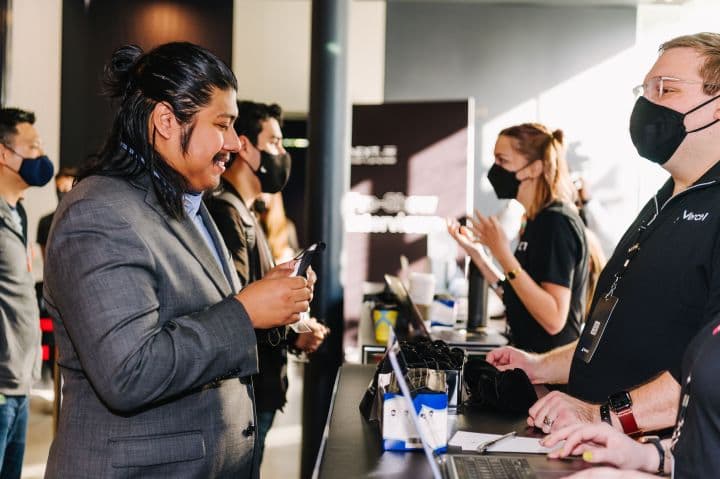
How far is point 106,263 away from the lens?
1.32m

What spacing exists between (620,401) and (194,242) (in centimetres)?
98

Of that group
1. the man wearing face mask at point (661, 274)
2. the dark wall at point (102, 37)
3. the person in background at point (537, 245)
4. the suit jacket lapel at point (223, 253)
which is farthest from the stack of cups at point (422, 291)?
the dark wall at point (102, 37)

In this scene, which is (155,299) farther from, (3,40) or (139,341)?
(3,40)

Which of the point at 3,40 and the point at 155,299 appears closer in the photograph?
the point at 155,299

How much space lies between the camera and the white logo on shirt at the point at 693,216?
5.39ft

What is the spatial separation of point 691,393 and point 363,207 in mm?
4653

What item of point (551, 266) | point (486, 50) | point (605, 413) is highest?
point (486, 50)

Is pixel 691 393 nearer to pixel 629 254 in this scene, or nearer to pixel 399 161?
pixel 629 254

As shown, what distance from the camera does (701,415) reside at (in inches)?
43.1

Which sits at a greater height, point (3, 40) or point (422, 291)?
point (3, 40)

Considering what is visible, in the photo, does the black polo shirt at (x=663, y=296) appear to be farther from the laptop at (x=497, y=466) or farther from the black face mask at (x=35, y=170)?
the black face mask at (x=35, y=170)

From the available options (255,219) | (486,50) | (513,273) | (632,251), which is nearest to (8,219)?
(255,219)

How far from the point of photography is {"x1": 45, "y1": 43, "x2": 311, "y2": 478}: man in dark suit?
132 centimetres

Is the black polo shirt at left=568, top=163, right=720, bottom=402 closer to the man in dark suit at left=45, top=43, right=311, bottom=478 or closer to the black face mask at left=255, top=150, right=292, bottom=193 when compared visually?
the man in dark suit at left=45, top=43, right=311, bottom=478
